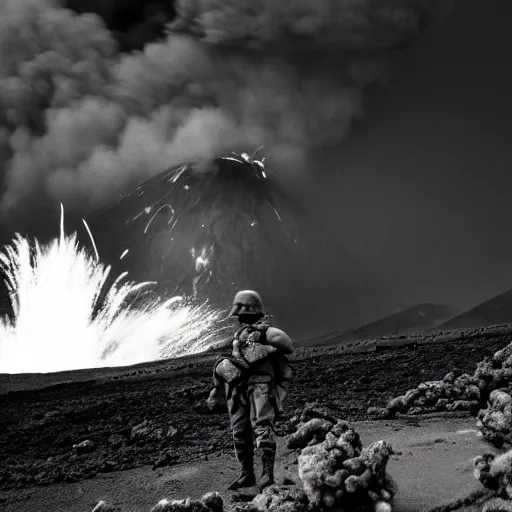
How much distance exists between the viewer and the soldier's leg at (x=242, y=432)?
20.1 ft

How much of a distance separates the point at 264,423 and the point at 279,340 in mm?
1035

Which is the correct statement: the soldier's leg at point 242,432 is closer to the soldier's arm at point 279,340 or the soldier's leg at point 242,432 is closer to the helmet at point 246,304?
the soldier's arm at point 279,340

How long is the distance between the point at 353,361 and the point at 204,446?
10.9 meters

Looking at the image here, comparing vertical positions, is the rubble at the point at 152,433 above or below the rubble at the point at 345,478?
below

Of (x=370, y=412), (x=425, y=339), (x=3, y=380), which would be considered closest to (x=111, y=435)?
(x=370, y=412)

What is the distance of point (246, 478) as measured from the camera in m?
6.13

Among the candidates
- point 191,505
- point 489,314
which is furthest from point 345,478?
point 489,314

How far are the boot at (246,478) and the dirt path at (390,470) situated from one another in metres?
0.14

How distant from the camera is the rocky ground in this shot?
29.9 ft

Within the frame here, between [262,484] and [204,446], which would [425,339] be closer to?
[204,446]

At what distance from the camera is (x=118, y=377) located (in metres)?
24.1

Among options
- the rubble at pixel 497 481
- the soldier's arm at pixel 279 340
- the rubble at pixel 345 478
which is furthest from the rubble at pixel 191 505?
the rubble at pixel 497 481

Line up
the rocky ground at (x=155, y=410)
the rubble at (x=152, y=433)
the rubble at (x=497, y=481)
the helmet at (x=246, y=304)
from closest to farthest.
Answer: the rubble at (x=497, y=481), the helmet at (x=246, y=304), the rocky ground at (x=155, y=410), the rubble at (x=152, y=433)

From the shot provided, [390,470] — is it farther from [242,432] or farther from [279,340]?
[279,340]
